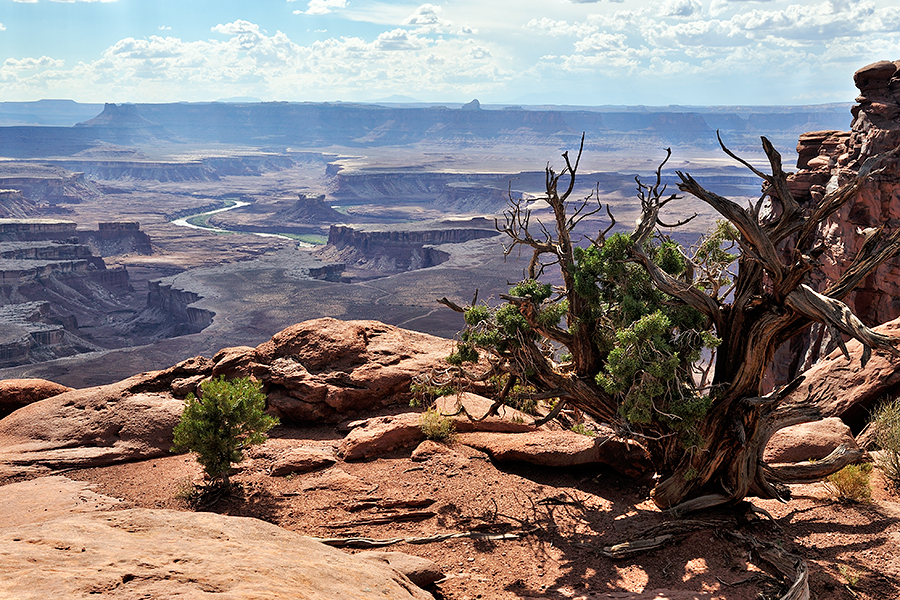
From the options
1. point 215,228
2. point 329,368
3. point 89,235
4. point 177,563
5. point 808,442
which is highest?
point 177,563

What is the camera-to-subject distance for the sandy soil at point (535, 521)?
9.07 metres

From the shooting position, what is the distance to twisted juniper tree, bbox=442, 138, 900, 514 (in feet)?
32.6

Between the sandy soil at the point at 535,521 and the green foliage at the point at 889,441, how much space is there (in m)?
0.29

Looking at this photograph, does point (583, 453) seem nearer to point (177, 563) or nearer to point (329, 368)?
point (329, 368)

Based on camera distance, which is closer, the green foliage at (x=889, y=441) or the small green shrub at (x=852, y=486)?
the small green shrub at (x=852, y=486)

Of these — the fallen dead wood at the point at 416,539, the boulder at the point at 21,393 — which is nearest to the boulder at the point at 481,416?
the fallen dead wood at the point at 416,539

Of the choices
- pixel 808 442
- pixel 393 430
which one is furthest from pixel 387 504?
pixel 808 442

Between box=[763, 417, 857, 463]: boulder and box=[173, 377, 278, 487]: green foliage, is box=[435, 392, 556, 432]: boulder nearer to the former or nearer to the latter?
box=[173, 377, 278, 487]: green foliage

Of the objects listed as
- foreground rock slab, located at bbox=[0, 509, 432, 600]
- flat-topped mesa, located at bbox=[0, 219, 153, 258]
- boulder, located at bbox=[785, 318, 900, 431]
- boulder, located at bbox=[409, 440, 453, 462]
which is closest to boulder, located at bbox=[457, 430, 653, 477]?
boulder, located at bbox=[409, 440, 453, 462]

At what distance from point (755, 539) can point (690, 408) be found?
2.09 meters

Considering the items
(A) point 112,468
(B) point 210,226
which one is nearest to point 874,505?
(A) point 112,468

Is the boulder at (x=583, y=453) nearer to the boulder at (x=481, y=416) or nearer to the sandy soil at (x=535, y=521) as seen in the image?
the sandy soil at (x=535, y=521)

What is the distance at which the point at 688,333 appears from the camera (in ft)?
34.3

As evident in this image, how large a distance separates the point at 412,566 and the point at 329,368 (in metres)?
8.70
